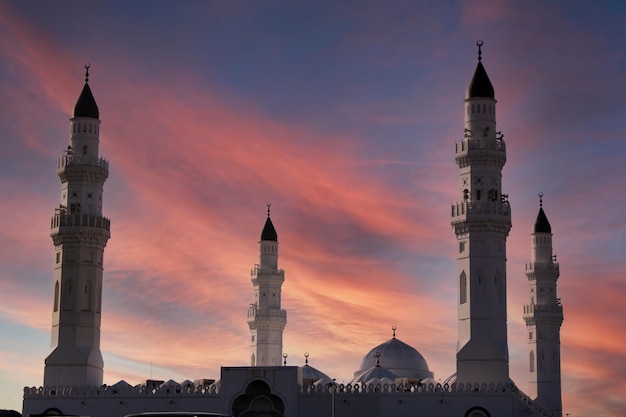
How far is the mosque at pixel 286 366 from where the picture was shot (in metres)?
68.7

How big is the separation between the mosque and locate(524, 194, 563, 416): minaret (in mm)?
21109

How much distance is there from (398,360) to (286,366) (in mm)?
25957

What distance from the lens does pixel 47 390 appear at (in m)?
73.6

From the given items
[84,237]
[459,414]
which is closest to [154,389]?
[84,237]

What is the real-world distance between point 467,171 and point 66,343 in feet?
89.3

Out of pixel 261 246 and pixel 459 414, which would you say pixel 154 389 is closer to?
pixel 459 414

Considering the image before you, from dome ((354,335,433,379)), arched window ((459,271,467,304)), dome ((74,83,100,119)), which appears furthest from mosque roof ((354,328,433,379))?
dome ((74,83,100,119))

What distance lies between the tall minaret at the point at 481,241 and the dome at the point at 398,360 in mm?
22991

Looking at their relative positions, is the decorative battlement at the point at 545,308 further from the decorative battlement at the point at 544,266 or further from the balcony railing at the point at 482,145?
the balcony railing at the point at 482,145

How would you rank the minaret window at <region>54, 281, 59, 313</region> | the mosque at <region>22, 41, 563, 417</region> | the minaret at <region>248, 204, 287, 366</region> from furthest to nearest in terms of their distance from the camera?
the minaret at <region>248, 204, 287, 366</region> → the minaret window at <region>54, 281, 59, 313</region> → the mosque at <region>22, 41, 563, 417</region>

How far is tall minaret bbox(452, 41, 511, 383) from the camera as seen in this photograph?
69.6 m

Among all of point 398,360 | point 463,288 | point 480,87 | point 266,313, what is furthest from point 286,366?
point 266,313

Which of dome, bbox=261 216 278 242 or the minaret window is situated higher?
dome, bbox=261 216 278 242

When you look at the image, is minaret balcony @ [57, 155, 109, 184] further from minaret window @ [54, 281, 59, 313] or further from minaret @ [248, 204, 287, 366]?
minaret @ [248, 204, 287, 366]
